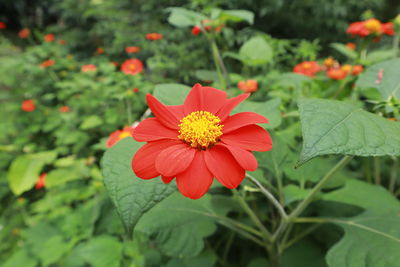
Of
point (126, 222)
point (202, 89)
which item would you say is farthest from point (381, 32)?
point (126, 222)

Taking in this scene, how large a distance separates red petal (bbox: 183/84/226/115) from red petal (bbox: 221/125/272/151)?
8 centimetres

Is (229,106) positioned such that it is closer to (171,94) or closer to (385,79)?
(171,94)

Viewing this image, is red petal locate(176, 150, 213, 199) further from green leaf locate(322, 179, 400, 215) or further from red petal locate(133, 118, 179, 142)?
green leaf locate(322, 179, 400, 215)

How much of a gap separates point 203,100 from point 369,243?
16.6 inches

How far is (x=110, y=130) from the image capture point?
1.55 meters

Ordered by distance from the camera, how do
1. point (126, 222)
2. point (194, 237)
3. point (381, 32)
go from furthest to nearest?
point (381, 32) < point (194, 237) < point (126, 222)

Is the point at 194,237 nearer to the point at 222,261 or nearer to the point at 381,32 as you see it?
the point at 222,261

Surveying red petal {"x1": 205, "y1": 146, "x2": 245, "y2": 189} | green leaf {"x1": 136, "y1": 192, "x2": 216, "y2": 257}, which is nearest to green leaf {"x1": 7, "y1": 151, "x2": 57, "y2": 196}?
green leaf {"x1": 136, "y1": 192, "x2": 216, "y2": 257}

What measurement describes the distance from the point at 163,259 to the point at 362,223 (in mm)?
506

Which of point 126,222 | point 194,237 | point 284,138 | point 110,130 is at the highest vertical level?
point 126,222

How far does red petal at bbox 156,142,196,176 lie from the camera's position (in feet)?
1.08

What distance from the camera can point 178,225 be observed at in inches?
23.4

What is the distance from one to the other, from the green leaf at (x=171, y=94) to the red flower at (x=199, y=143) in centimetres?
7

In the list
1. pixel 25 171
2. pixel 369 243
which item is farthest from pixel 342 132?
pixel 25 171
